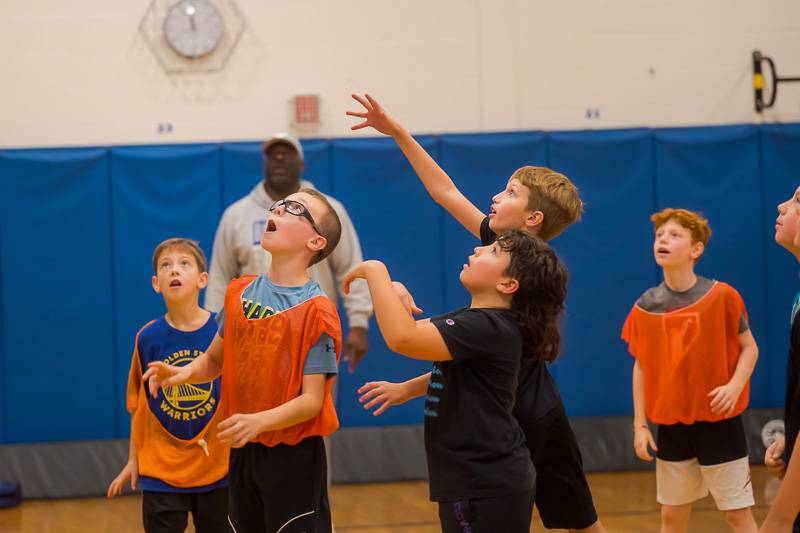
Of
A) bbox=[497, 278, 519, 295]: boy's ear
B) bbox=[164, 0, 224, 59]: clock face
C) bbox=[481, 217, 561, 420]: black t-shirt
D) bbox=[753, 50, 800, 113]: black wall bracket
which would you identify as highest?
bbox=[164, 0, 224, 59]: clock face

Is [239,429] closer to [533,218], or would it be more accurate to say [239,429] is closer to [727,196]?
[533,218]

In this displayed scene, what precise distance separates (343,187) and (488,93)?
5.17 feet

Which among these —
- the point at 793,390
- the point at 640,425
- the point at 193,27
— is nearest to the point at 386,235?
the point at 193,27

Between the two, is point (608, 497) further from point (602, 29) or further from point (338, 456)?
point (602, 29)

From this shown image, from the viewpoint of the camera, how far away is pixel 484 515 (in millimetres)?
2635

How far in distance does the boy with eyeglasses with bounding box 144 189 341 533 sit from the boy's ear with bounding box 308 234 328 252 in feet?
0.25

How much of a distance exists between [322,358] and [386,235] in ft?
15.0

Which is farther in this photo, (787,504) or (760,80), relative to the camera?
(760,80)

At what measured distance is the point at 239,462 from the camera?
296 centimetres

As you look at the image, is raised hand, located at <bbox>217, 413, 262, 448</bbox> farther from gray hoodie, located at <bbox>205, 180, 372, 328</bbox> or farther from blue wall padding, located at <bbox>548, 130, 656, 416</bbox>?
blue wall padding, located at <bbox>548, 130, 656, 416</bbox>

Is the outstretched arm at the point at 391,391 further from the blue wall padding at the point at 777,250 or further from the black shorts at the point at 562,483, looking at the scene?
the blue wall padding at the point at 777,250

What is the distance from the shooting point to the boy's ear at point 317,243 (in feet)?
10.1

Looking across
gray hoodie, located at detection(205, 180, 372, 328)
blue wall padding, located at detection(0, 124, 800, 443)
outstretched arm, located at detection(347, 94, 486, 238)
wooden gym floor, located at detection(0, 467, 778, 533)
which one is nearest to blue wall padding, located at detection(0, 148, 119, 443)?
blue wall padding, located at detection(0, 124, 800, 443)

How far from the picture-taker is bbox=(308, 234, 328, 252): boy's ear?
3.07 m
